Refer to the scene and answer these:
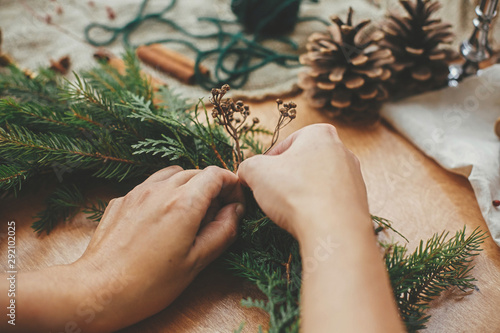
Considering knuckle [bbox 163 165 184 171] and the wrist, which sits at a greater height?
knuckle [bbox 163 165 184 171]

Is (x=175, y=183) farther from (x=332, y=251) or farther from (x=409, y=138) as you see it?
(x=409, y=138)

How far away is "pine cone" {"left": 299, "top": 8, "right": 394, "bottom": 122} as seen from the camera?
818 millimetres

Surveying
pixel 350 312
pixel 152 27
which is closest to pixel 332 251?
pixel 350 312

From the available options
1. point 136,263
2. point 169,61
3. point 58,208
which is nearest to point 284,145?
point 136,263

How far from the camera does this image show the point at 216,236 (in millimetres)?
533

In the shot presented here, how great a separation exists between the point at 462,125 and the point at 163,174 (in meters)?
0.66

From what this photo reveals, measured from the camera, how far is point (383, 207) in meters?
0.70

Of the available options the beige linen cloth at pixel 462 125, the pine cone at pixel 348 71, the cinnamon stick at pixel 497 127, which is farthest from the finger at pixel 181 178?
the cinnamon stick at pixel 497 127

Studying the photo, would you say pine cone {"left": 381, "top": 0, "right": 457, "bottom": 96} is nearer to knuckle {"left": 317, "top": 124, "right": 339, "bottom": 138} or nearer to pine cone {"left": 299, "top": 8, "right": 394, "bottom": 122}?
pine cone {"left": 299, "top": 8, "right": 394, "bottom": 122}

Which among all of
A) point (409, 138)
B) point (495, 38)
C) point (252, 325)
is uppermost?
point (495, 38)

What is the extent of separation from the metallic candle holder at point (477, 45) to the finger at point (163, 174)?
71 cm

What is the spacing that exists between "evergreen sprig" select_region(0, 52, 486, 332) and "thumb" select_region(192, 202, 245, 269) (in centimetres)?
2

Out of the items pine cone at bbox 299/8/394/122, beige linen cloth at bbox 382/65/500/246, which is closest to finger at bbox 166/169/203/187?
pine cone at bbox 299/8/394/122

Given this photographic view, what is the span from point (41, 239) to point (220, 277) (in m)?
0.33
